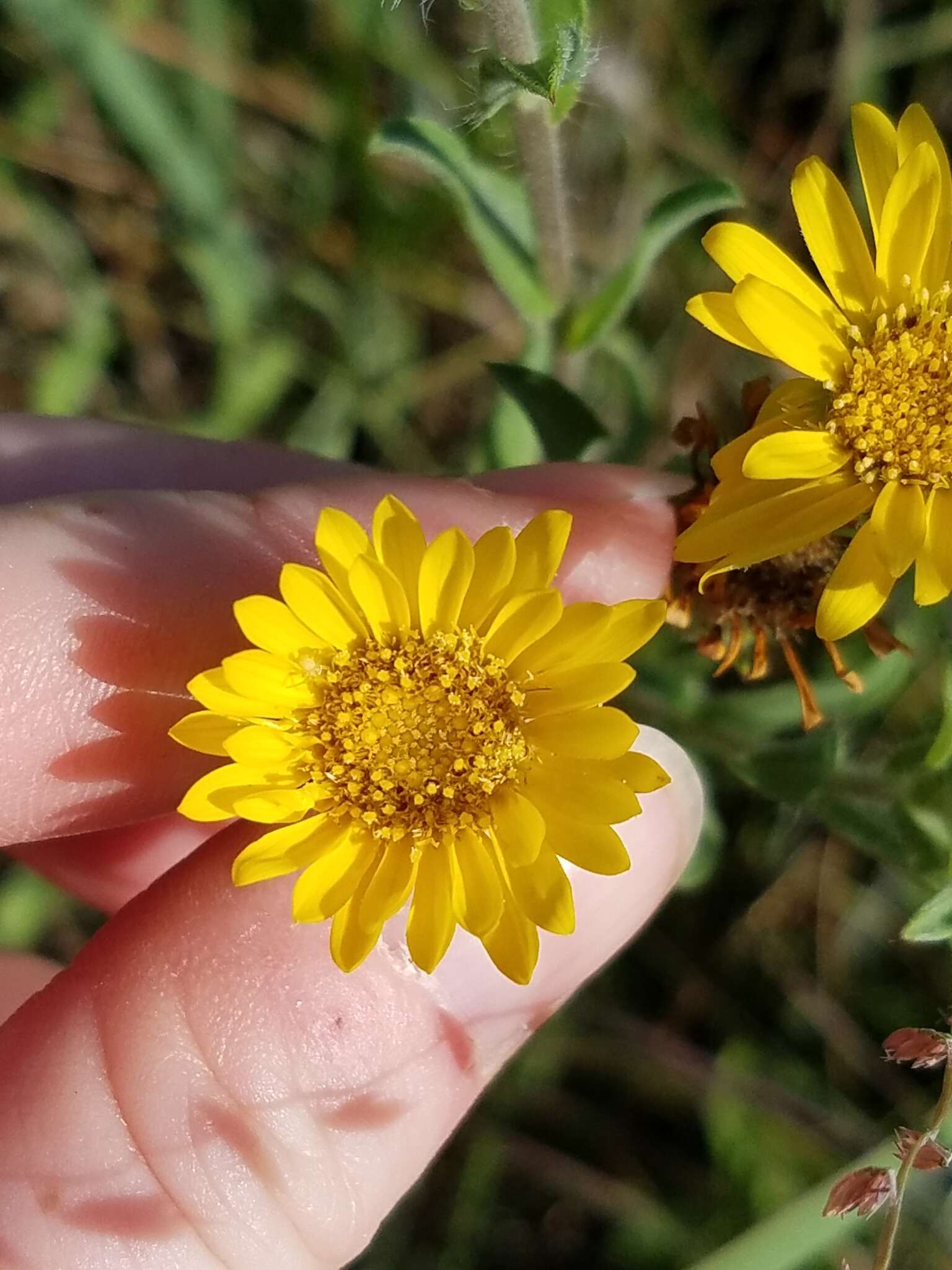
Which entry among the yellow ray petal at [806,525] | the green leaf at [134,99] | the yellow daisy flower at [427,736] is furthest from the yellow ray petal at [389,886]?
the green leaf at [134,99]

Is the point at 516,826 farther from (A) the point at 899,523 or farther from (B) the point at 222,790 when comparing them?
(A) the point at 899,523

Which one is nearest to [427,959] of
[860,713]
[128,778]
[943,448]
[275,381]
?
[128,778]

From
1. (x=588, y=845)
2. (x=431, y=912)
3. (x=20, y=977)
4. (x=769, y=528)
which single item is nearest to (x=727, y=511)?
(x=769, y=528)

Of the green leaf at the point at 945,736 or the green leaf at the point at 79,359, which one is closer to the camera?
the green leaf at the point at 945,736

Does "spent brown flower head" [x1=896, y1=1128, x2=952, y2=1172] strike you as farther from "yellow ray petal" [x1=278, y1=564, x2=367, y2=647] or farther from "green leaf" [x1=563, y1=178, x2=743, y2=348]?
"green leaf" [x1=563, y1=178, x2=743, y2=348]

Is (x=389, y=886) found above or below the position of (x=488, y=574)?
below

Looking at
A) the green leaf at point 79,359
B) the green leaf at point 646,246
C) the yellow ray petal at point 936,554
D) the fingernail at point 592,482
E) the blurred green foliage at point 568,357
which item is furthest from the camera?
the green leaf at point 79,359

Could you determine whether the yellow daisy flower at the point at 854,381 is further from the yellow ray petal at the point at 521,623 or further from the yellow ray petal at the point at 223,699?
the yellow ray petal at the point at 223,699
